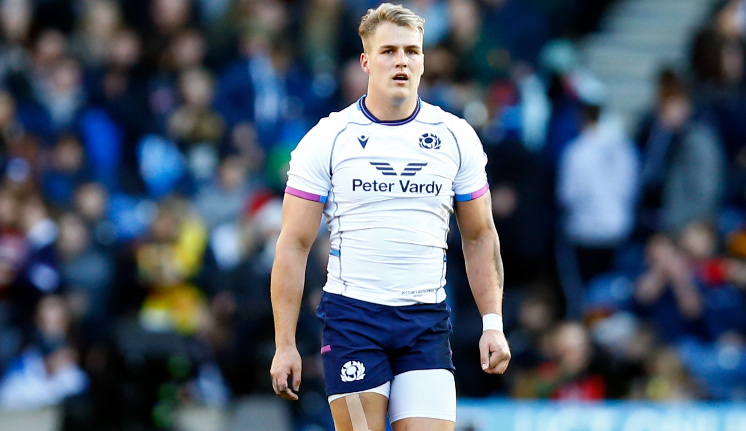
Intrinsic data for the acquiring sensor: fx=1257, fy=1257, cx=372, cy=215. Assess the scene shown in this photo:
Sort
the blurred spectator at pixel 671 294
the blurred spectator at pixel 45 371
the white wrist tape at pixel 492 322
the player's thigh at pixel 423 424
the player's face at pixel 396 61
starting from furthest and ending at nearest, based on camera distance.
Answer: the blurred spectator at pixel 671 294 → the blurred spectator at pixel 45 371 → the white wrist tape at pixel 492 322 → the player's face at pixel 396 61 → the player's thigh at pixel 423 424

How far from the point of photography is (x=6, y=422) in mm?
11219

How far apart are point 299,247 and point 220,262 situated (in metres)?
6.20

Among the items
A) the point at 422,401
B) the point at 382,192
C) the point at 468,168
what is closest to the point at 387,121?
the point at 382,192

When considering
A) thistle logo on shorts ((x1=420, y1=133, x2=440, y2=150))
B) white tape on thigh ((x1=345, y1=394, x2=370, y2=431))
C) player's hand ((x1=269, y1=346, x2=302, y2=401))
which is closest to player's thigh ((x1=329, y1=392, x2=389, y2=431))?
white tape on thigh ((x1=345, y1=394, x2=370, y2=431))

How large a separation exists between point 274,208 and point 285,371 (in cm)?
620

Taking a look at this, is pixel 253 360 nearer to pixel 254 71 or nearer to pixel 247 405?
pixel 247 405

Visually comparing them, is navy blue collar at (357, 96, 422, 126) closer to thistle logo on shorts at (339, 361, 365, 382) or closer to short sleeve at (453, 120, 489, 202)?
short sleeve at (453, 120, 489, 202)

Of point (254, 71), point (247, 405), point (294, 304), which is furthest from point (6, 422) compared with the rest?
point (294, 304)

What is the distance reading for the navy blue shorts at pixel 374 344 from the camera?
19.7ft

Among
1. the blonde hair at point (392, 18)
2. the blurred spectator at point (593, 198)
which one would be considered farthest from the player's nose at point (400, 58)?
the blurred spectator at point (593, 198)

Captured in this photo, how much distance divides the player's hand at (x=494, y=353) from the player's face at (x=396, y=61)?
48.6 inches

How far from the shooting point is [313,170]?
6.10 metres

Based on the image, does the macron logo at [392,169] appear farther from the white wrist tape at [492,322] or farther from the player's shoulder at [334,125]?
the white wrist tape at [492,322]

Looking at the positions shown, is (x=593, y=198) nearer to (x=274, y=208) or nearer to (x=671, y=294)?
(x=671, y=294)
